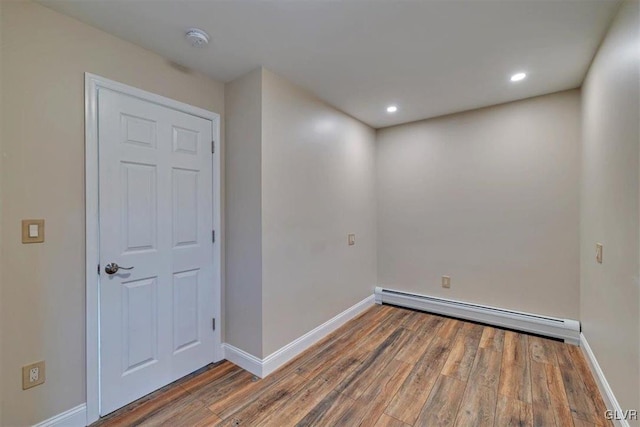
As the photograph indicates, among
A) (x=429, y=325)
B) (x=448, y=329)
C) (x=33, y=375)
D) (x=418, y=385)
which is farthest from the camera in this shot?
(x=429, y=325)

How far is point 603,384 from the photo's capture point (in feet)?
6.06

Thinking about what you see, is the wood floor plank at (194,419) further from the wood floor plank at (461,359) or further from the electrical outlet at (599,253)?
the electrical outlet at (599,253)

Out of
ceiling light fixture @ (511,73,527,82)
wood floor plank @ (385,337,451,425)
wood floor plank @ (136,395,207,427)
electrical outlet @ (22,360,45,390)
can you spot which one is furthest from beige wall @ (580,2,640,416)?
electrical outlet @ (22,360,45,390)

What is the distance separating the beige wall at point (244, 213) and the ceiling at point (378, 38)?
0.77 feet

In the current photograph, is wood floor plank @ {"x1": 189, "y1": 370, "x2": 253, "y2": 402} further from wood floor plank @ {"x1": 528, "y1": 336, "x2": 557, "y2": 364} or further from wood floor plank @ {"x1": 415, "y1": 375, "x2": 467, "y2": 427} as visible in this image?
wood floor plank @ {"x1": 528, "y1": 336, "x2": 557, "y2": 364}

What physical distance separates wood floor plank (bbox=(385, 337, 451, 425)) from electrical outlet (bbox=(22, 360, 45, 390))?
2.07 metres

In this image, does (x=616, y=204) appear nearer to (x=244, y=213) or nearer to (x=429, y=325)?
(x=429, y=325)

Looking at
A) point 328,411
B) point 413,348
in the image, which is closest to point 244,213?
point 328,411

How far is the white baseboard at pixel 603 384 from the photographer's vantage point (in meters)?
1.59

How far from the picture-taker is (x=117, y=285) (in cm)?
185

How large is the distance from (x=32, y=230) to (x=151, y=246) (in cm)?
63

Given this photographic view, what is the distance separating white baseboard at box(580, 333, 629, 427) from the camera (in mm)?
1585

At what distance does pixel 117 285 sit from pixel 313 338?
68.5 inches

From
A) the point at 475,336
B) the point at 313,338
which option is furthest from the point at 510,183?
the point at 313,338
